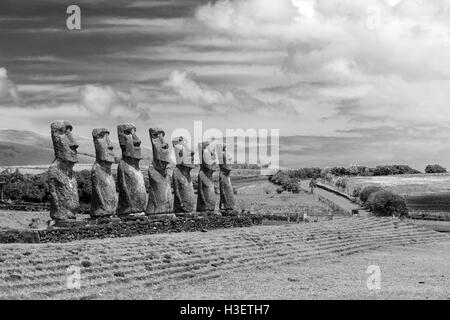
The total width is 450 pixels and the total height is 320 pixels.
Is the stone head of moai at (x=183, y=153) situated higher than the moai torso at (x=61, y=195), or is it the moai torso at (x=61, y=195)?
the stone head of moai at (x=183, y=153)

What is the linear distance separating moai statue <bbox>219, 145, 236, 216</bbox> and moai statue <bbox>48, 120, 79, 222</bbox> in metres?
12.4

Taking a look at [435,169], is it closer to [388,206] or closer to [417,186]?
[417,186]

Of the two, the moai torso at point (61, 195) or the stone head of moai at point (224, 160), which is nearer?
the moai torso at point (61, 195)

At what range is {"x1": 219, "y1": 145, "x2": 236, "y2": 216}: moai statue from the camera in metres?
34.8

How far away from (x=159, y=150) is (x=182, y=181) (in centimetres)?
262

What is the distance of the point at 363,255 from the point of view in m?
30.1

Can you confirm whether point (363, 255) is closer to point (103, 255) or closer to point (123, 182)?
point (123, 182)

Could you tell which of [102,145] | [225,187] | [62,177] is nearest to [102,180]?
[102,145]

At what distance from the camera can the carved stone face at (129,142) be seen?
2645 centimetres

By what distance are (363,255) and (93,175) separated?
12.5 meters

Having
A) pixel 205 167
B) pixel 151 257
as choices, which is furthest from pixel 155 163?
pixel 151 257

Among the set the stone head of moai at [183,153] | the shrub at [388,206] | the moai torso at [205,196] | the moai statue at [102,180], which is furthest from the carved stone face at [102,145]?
the shrub at [388,206]

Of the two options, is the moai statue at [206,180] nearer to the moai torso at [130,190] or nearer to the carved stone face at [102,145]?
the moai torso at [130,190]

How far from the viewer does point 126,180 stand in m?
26.2
